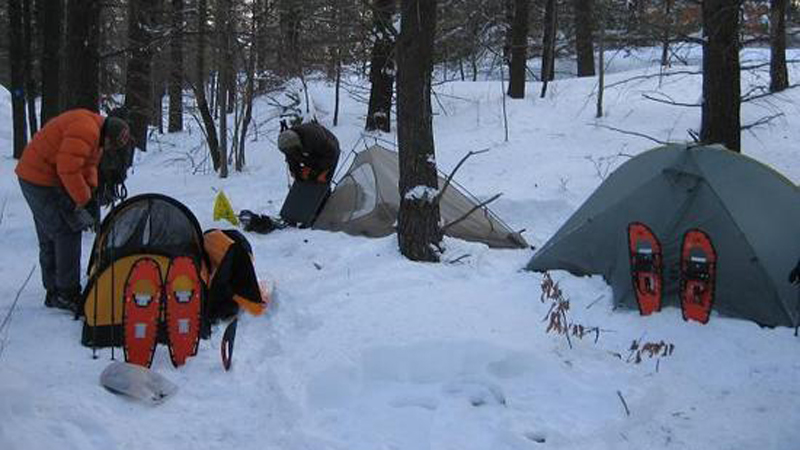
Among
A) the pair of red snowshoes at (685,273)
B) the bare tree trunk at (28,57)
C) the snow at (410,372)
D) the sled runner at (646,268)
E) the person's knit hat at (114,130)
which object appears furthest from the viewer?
the bare tree trunk at (28,57)

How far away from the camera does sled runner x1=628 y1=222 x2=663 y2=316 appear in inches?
231

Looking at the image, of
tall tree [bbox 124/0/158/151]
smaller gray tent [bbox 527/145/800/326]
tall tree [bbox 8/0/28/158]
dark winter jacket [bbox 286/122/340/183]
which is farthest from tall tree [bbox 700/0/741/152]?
tall tree [bbox 8/0/28/158]

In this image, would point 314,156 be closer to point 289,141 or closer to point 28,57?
point 289,141

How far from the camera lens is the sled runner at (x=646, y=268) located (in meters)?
5.86

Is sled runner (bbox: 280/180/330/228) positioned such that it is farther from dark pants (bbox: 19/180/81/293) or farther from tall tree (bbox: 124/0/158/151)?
tall tree (bbox: 124/0/158/151)

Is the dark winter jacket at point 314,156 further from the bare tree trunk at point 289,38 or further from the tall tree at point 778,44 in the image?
the tall tree at point 778,44

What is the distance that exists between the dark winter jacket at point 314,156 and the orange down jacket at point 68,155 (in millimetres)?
3571

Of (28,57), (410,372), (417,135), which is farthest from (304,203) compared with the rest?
(28,57)

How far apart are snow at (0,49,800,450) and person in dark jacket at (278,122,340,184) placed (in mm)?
1428

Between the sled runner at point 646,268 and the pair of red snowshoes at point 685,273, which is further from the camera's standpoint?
the sled runner at point 646,268

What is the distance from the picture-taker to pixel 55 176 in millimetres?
5645

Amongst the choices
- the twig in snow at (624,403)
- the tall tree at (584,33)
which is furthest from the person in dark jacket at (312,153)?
the tall tree at (584,33)

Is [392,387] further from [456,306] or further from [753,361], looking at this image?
[753,361]

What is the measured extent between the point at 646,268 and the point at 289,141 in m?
4.60
